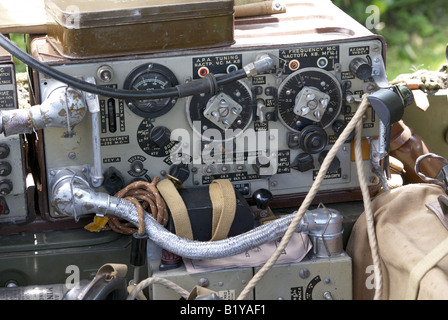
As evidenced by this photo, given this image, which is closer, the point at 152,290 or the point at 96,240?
the point at 152,290

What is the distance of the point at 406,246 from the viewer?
2.95m

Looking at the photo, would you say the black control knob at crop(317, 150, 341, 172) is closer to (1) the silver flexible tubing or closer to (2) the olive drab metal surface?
(1) the silver flexible tubing

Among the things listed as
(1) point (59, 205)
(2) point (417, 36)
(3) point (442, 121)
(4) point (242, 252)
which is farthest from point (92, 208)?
(2) point (417, 36)

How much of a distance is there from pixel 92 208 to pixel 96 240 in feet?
0.57

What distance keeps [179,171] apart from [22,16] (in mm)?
1002

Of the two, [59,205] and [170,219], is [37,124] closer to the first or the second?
[59,205]

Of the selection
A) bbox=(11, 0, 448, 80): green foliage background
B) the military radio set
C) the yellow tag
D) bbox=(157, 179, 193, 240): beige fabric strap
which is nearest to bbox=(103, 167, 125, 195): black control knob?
the military radio set

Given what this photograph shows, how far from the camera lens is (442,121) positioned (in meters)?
4.02

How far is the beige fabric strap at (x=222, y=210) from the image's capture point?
10.1 ft

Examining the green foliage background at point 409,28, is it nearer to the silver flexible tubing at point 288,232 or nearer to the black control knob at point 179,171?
the black control knob at point 179,171

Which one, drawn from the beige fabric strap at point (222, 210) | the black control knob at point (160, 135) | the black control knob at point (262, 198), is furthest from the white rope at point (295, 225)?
the black control knob at point (160, 135)

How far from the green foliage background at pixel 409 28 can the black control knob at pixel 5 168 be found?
14.3 ft

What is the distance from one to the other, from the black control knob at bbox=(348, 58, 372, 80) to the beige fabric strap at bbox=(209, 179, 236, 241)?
2.23 ft

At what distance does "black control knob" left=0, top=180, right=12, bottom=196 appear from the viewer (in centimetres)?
312
